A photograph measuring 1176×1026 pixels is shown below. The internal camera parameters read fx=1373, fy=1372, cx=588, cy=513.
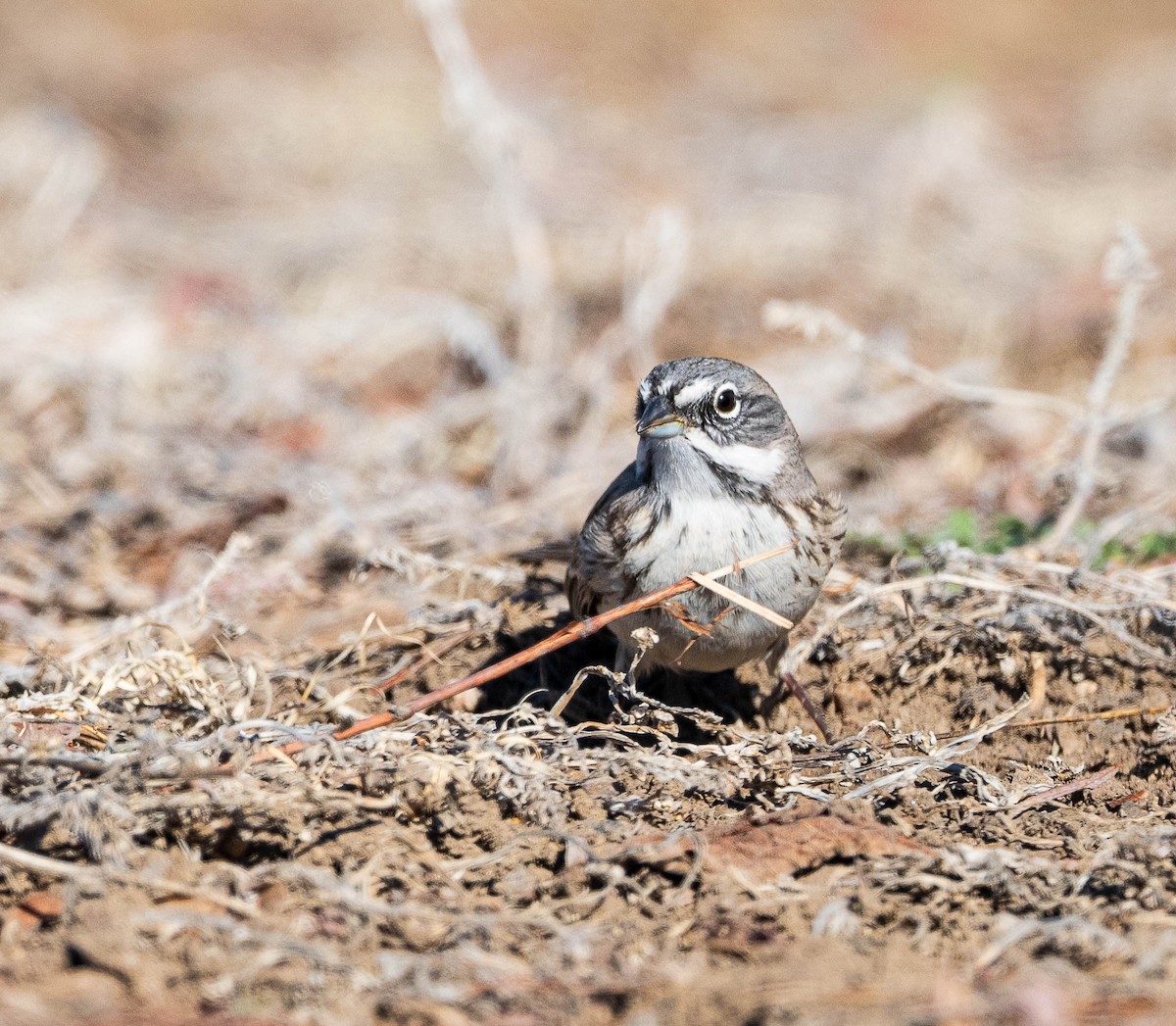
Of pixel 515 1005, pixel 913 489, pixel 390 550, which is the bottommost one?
pixel 515 1005

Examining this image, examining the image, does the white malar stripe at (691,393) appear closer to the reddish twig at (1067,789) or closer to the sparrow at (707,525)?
the sparrow at (707,525)

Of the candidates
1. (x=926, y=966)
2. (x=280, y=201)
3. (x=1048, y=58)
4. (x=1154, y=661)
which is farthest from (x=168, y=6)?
(x=926, y=966)

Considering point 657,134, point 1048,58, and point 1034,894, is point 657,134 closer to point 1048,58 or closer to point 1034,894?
point 1048,58

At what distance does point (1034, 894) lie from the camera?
334 cm

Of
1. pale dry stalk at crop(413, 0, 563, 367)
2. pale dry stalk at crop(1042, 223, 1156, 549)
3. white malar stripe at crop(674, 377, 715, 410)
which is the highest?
pale dry stalk at crop(413, 0, 563, 367)

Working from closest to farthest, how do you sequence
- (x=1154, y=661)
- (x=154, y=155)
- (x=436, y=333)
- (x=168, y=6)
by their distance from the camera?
1. (x=1154, y=661)
2. (x=436, y=333)
3. (x=154, y=155)
4. (x=168, y=6)

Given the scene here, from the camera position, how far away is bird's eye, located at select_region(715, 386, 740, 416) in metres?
4.52

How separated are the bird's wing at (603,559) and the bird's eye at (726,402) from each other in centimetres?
38

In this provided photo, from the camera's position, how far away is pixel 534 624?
5332 millimetres

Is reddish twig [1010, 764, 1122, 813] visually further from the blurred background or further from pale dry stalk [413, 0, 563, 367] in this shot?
pale dry stalk [413, 0, 563, 367]

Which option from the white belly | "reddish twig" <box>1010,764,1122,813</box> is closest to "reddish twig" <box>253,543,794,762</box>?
the white belly

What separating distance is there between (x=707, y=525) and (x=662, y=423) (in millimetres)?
365

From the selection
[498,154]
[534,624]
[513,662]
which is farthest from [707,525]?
[498,154]

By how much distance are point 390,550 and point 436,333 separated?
3.47 metres
